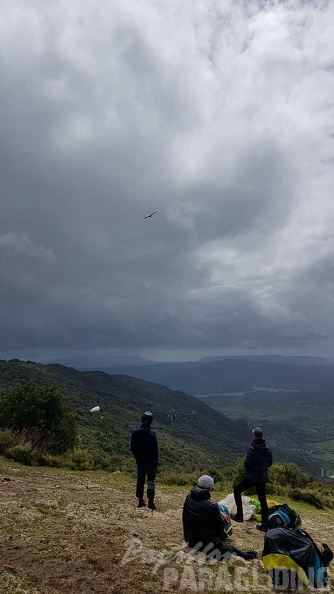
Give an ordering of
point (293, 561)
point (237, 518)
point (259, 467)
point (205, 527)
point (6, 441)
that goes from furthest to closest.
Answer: point (6, 441), point (237, 518), point (259, 467), point (205, 527), point (293, 561)

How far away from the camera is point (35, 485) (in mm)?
11492

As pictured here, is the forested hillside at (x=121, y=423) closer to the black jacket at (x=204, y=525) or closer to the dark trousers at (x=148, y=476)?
the dark trousers at (x=148, y=476)

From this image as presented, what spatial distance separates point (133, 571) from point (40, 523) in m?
2.81

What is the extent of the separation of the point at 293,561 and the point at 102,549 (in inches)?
120

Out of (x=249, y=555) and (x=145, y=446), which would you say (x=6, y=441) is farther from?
(x=249, y=555)

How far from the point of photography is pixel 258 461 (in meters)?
9.30

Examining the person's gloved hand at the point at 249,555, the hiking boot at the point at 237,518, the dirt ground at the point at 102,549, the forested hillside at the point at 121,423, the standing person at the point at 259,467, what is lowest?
the forested hillside at the point at 121,423

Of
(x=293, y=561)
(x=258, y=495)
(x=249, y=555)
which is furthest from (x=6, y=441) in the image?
(x=293, y=561)

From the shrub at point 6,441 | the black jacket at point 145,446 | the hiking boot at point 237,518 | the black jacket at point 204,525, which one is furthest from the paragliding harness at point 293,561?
the shrub at point 6,441

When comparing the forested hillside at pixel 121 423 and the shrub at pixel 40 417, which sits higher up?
the shrub at pixel 40 417

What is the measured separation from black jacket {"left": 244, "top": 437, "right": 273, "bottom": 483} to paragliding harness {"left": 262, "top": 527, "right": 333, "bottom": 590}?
2.76 m

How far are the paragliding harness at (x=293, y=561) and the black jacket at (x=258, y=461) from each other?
276cm

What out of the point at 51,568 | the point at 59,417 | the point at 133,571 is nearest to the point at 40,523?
the point at 51,568

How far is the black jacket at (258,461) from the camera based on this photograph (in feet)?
30.2
